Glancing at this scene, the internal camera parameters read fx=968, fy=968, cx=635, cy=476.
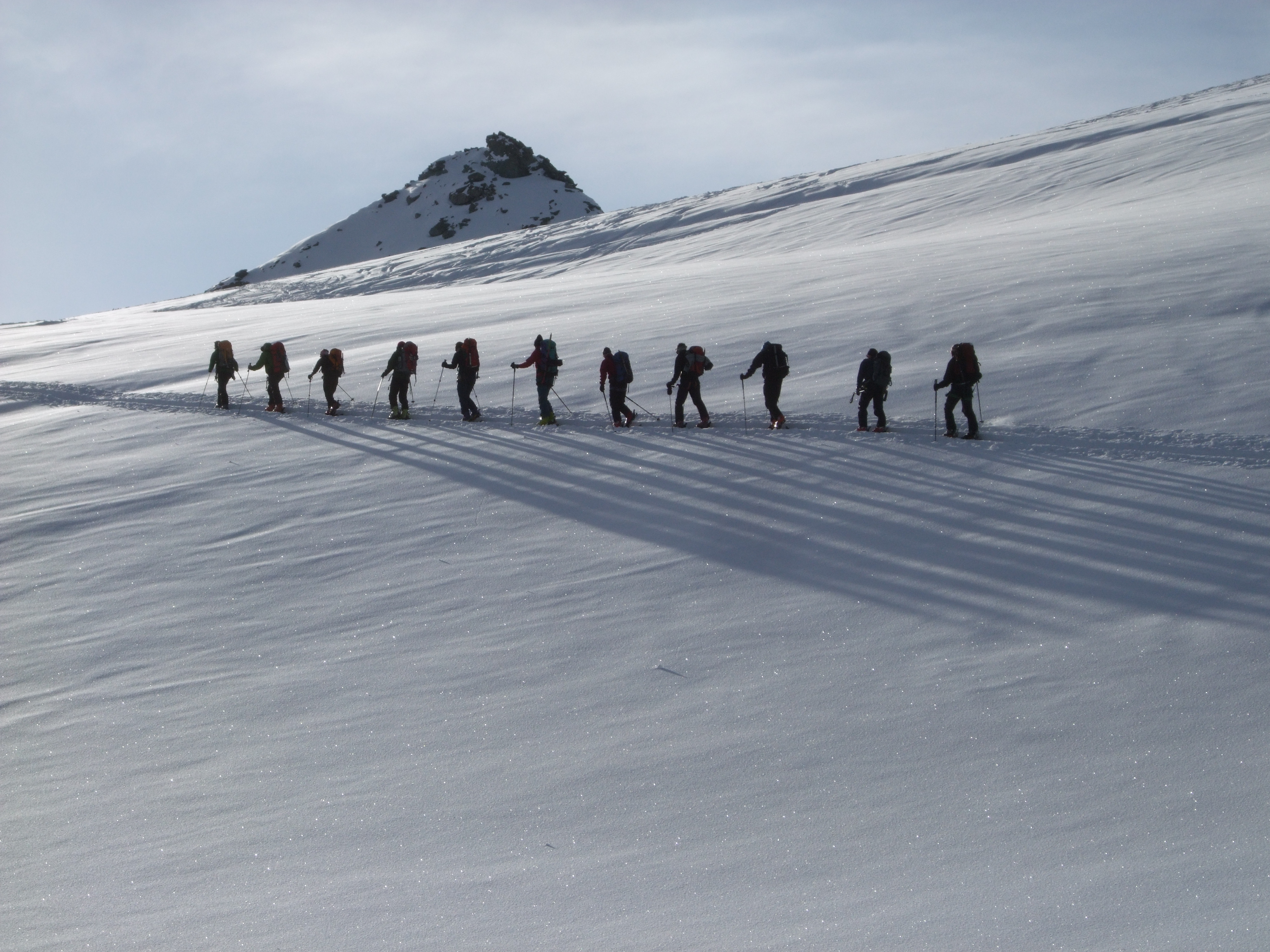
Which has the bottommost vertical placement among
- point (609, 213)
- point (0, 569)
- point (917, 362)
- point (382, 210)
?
point (0, 569)

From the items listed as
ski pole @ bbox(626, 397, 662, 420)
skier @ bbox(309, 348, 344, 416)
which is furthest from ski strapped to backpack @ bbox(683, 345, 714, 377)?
skier @ bbox(309, 348, 344, 416)

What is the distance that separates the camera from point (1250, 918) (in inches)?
172

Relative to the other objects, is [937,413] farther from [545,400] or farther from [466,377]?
[466,377]

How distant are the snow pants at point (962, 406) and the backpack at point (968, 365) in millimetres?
74

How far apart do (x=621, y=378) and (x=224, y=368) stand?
7.63m

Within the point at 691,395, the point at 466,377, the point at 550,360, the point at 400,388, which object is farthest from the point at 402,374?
the point at 691,395

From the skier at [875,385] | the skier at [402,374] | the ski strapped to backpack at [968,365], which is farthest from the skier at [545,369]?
the ski strapped to backpack at [968,365]

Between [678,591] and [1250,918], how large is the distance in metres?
4.59

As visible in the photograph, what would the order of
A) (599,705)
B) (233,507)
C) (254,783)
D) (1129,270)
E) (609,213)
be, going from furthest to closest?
(609,213), (1129,270), (233,507), (599,705), (254,783)

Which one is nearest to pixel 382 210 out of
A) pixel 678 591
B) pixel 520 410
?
pixel 520 410

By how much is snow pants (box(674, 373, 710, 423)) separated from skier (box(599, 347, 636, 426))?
2.31 feet

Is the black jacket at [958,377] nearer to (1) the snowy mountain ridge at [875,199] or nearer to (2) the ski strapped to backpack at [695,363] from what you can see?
(2) the ski strapped to backpack at [695,363]

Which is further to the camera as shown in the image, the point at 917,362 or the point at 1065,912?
the point at 917,362

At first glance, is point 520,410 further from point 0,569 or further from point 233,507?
point 0,569
